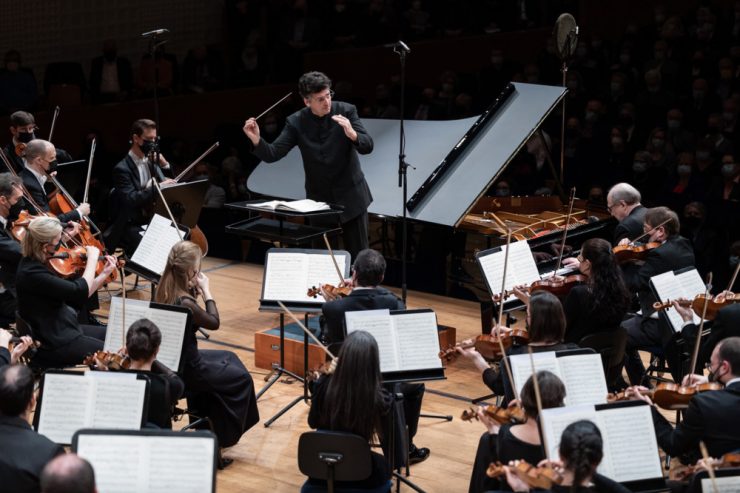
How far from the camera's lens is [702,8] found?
1116 centimetres

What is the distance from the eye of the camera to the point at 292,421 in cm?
643

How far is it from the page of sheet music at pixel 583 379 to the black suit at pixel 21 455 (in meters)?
2.21

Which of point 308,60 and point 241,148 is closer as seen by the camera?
point 241,148

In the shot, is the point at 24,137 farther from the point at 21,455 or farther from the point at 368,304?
the point at 21,455

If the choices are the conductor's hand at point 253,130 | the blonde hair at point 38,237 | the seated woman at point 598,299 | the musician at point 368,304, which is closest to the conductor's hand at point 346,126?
the conductor's hand at point 253,130

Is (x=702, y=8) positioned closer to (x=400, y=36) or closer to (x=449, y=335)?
(x=400, y=36)

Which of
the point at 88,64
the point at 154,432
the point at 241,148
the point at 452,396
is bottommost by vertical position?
the point at 452,396

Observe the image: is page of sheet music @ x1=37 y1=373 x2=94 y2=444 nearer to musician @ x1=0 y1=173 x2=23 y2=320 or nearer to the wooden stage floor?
the wooden stage floor

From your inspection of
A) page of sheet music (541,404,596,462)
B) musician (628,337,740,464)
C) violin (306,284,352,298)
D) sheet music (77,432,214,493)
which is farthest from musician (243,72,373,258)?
sheet music (77,432,214,493)

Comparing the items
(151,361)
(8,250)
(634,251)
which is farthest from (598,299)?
(8,250)

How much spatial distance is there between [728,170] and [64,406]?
256 inches

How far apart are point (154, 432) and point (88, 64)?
34.4 feet

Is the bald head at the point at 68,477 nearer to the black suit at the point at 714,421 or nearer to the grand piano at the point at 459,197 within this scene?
the black suit at the point at 714,421

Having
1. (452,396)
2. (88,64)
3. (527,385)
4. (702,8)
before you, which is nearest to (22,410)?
(527,385)
